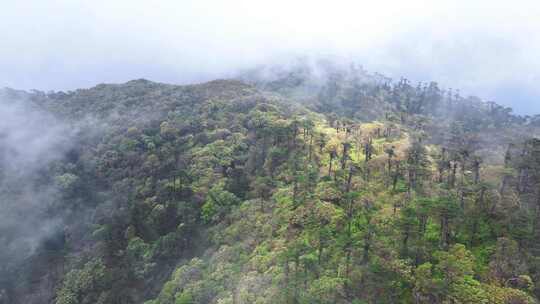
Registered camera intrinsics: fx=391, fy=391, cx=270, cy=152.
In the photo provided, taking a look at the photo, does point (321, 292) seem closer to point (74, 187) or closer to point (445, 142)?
point (445, 142)

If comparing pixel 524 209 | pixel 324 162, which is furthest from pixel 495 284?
pixel 324 162

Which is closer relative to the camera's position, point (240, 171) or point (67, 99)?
point (240, 171)

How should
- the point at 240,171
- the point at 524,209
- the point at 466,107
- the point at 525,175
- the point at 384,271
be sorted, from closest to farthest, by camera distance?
the point at 384,271 < the point at 524,209 < the point at 525,175 < the point at 240,171 < the point at 466,107

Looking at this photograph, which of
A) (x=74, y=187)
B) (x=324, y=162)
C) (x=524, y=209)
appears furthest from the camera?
(x=74, y=187)

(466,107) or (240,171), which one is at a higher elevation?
(466,107)

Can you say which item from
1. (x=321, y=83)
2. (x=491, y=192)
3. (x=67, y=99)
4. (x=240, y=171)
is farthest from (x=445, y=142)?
(x=67, y=99)

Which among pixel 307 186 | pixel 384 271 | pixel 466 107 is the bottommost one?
pixel 384 271

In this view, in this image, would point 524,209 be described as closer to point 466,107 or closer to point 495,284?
point 495,284
